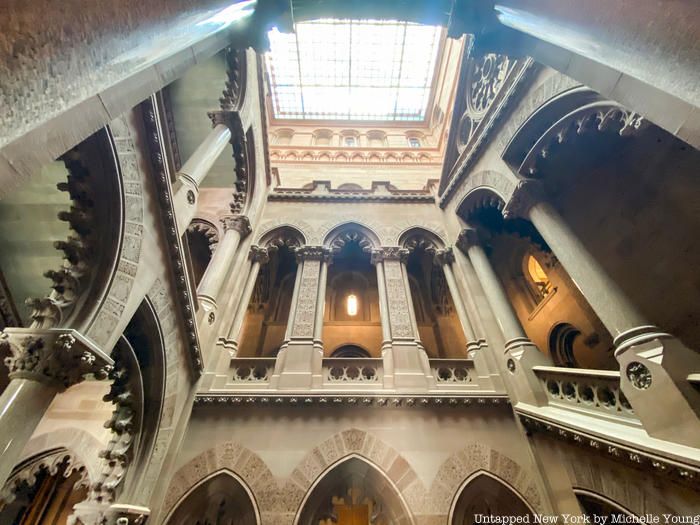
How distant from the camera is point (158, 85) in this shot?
2.17m

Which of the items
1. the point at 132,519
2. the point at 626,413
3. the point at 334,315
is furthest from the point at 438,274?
the point at 132,519

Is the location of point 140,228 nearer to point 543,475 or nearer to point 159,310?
point 159,310

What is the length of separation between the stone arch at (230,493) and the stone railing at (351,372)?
1.83 meters

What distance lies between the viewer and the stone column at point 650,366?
7.92ft

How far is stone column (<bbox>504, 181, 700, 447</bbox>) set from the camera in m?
2.41

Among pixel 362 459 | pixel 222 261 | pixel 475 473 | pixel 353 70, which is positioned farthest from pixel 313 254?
pixel 353 70

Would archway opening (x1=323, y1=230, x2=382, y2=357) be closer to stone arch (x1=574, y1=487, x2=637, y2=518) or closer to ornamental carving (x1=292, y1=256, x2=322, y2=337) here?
ornamental carving (x1=292, y1=256, x2=322, y2=337)

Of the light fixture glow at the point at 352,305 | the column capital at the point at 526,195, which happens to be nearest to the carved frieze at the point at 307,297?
the light fixture glow at the point at 352,305

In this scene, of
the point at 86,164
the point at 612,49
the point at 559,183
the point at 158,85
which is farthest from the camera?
the point at 559,183

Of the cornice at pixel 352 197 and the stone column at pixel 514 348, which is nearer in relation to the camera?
the stone column at pixel 514 348

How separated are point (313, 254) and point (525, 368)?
493 centimetres

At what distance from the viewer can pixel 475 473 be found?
13.4ft

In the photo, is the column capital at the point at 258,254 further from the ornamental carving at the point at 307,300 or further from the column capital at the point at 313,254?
the ornamental carving at the point at 307,300

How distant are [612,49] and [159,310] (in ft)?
15.2
